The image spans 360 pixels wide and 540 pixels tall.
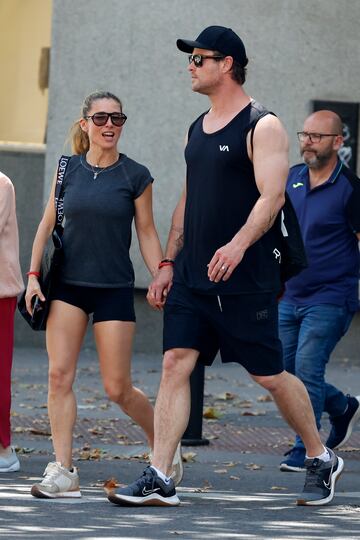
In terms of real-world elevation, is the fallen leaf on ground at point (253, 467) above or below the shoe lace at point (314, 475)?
below

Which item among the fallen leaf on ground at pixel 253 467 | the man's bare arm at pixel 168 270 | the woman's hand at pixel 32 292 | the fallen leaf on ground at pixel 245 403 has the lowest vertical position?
the fallen leaf on ground at pixel 245 403

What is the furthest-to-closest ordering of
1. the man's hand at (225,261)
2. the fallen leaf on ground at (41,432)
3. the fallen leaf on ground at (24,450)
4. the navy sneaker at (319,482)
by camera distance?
the fallen leaf on ground at (41,432), the fallen leaf on ground at (24,450), the navy sneaker at (319,482), the man's hand at (225,261)

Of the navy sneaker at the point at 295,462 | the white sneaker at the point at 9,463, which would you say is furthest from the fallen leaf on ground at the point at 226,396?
the white sneaker at the point at 9,463

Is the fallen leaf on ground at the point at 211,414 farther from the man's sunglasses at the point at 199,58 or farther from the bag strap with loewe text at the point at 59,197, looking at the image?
the man's sunglasses at the point at 199,58

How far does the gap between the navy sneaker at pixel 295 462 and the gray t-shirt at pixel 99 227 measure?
5.59 ft

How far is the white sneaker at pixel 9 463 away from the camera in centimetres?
865

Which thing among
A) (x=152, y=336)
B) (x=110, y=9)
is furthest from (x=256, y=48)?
(x=152, y=336)

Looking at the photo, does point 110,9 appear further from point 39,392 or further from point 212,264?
point 212,264

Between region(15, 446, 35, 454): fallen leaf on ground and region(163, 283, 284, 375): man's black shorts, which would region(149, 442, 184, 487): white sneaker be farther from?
region(15, 446, 35, 454): fallen leaf on ground

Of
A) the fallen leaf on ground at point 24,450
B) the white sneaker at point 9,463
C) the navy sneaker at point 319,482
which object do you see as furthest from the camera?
the fallen leaf on ground at point 24,450

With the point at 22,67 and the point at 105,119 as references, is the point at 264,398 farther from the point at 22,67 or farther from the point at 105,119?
the point at 22,67

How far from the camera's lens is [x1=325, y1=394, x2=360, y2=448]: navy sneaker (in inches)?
372

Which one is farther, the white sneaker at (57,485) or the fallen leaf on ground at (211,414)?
the fallen leaf on ground at (211,414)

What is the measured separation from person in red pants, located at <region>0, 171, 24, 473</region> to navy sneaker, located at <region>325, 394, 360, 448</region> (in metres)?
1.97
